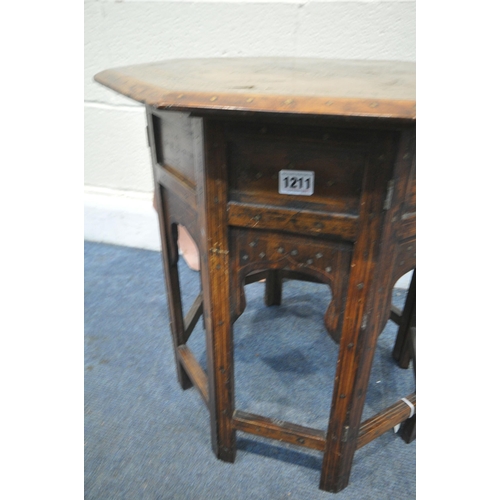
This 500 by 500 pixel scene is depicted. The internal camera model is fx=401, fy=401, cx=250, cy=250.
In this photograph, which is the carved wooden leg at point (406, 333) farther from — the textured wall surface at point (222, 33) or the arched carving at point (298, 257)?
the textured wall surface at point (222, 33)

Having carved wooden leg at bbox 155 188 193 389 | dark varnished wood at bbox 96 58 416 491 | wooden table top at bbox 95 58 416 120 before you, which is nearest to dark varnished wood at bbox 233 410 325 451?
dark varnished wood at bbox 96 58 416 491

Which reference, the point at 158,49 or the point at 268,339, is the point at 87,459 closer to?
the point at 268,339

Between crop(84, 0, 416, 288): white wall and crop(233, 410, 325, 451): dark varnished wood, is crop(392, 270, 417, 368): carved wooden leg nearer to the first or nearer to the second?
crop(233, 410, 325, 451): dark varnished wood

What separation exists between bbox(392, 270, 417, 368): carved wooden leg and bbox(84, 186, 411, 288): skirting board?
1225 mm

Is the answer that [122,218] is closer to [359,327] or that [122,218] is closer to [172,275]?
[172,275]

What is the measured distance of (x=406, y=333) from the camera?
133 cm

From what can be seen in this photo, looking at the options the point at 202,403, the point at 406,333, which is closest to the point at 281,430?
the point at 202,403

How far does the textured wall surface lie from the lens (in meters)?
1.36

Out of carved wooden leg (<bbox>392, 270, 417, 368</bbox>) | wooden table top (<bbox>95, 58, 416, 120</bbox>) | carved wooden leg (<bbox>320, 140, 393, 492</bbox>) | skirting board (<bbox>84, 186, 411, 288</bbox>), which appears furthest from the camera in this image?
skirting board (<bbox>84, 186, 411, 288</bbox>)

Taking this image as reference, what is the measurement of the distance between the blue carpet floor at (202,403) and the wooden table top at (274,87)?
932mm

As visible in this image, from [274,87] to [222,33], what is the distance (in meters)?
1.04

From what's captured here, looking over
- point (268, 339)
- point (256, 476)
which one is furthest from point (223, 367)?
point (268, 339)

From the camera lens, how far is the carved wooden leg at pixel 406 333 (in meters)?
1.27

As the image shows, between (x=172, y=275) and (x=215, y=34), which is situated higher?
(x=215, y=34)
